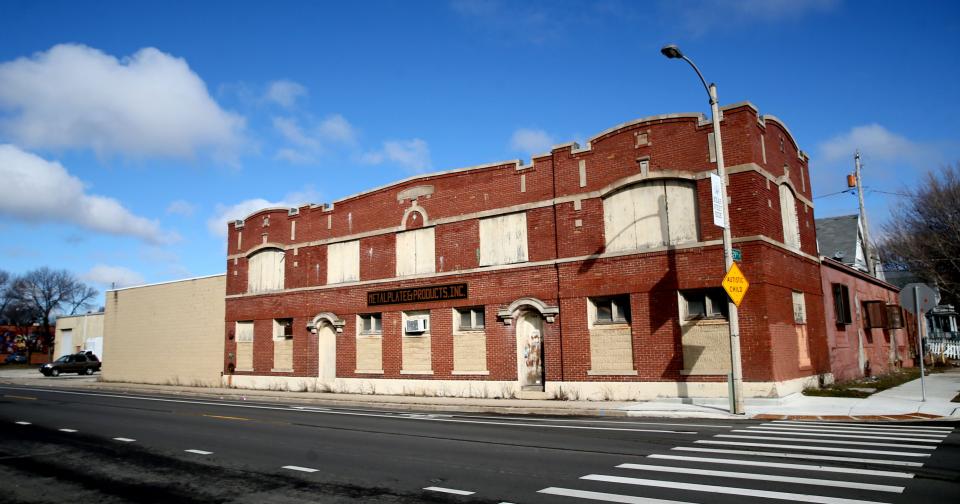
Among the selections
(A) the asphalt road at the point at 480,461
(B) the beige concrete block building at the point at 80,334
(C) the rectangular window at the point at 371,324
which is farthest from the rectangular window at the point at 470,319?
(B) the beige concrete block building at the point at 80,334

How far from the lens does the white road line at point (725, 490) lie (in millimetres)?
6865

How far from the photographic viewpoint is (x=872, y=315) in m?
28.2

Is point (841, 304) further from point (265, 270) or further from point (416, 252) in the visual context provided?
point (265, 270)

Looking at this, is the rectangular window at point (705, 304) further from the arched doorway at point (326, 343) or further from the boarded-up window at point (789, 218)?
the arched doorway at point (326, 343)

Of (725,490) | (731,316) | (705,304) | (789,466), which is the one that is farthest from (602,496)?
(705,304)

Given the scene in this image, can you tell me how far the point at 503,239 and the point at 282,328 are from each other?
13.8 m

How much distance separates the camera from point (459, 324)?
25031 millimetres

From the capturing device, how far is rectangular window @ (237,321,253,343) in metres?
33.0

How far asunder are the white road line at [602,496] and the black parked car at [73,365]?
53.9 meters

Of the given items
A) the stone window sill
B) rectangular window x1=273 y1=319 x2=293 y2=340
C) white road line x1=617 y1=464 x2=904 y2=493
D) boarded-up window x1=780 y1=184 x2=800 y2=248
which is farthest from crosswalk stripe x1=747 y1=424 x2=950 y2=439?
rectangular window x1=273 y1=319 x2=293 y2=340

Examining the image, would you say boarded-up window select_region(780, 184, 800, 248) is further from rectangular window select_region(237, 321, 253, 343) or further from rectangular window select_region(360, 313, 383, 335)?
rectangular window select_region(237, 321, 253, 343)

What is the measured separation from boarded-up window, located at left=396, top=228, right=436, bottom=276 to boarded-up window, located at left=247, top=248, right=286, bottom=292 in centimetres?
815

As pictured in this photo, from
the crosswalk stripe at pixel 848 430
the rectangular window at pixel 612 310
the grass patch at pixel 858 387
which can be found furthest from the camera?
the rectangular window at pixel 612 310

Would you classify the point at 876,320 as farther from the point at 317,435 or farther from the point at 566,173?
the point at 317,435
